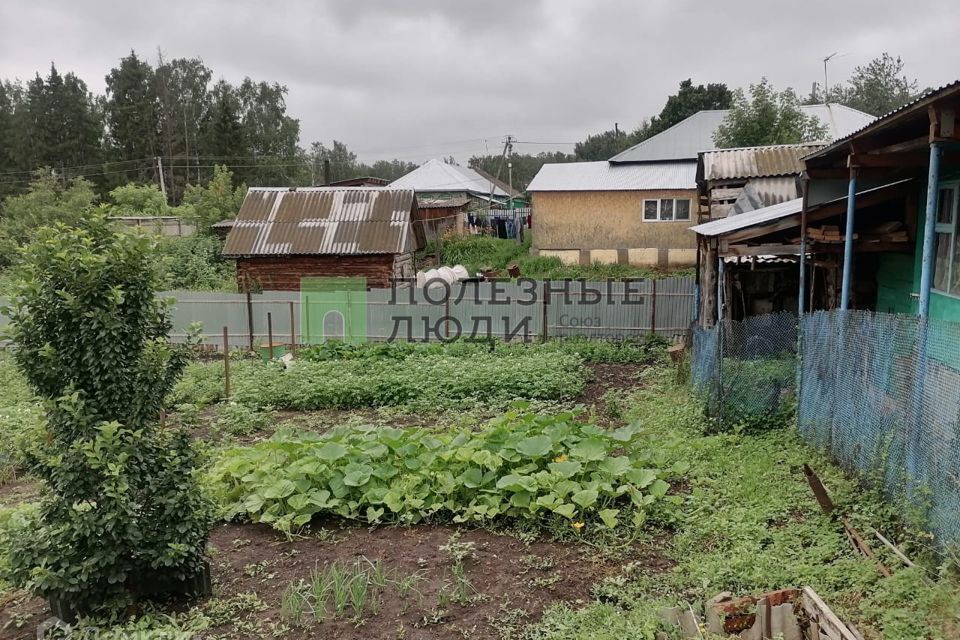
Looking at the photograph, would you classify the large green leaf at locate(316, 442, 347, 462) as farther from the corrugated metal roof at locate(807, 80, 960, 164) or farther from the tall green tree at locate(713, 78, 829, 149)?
the tall green tree at locate(713, 78, 829, 149)

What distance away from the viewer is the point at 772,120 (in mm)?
22391

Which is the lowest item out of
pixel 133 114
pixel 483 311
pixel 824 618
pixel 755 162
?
pixel 824 618

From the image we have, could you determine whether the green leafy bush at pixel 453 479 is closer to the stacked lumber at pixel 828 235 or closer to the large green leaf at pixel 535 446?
the large green leaf at pixel 535 446

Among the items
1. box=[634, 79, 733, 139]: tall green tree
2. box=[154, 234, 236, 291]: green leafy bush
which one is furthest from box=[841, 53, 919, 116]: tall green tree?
box=[154, 234, 236, 291]: green leafy bush

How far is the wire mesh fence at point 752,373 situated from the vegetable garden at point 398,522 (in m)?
0.14

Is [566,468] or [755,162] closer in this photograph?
[566,468]

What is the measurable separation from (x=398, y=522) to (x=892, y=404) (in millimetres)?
4104

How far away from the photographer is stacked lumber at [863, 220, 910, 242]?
9117mm

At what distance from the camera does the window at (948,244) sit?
26.0ft

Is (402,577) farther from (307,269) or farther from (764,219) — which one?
(307,269)

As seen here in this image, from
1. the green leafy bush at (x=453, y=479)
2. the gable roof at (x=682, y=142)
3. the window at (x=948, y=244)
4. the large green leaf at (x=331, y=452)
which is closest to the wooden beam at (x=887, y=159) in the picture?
the window at (x=948, y=244)

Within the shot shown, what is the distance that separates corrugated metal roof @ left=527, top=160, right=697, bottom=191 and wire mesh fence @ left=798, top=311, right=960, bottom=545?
1869 cm

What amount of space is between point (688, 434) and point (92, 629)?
6.14 meters

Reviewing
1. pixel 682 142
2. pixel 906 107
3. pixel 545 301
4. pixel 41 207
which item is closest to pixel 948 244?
pixel 906 107
